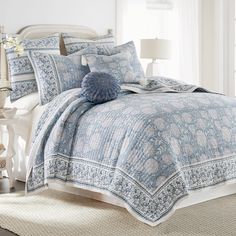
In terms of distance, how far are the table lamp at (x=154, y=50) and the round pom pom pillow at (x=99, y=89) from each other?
1.81m

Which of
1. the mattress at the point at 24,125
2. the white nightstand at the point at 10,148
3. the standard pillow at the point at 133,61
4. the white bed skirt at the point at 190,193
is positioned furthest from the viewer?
the standard pillow at the point at 133,61

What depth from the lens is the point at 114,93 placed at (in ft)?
13.1

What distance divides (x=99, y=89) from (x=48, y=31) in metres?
1.59

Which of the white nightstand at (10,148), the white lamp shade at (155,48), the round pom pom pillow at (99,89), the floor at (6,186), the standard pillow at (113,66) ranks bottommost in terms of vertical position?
the floor at (6,186)

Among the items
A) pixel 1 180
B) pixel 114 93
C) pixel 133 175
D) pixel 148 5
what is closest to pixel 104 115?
pixel 114 93

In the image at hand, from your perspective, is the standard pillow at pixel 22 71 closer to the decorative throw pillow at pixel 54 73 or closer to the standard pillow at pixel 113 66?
the decorative throw pillow at pixel 54 73

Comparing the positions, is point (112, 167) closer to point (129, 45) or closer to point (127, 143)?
point (127, 143)

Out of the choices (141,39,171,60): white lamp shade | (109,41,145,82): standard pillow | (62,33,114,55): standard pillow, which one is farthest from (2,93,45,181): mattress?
(141,39,171,60): white lamp shade

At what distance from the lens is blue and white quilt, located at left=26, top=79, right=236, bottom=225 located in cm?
334

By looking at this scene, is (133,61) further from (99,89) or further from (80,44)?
(99,89)

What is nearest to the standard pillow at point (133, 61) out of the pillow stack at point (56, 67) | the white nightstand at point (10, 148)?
the pillow stack at point (56, 67)

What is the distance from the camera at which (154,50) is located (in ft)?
18.8

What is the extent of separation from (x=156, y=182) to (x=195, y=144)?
0.45 m

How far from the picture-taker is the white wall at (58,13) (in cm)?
515
